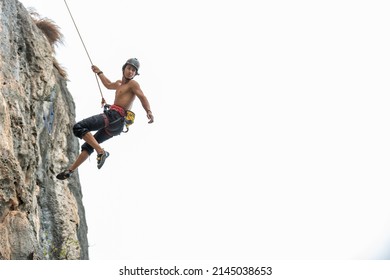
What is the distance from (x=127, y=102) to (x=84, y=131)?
1.12 meters

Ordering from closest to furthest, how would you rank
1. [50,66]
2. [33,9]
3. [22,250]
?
[22,250] → [50,66] → [33,9]

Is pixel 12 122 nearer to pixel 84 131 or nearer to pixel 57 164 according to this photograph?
pixel 84 131

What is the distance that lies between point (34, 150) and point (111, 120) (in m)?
1.97

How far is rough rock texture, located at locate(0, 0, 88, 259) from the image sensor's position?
12.2 metres

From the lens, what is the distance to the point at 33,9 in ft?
59.9

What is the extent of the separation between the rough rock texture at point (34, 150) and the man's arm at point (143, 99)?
232 centimetres

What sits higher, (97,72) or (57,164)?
(97,72)

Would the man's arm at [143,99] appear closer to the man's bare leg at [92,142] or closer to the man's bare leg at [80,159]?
the man's bare leg at [92,142]

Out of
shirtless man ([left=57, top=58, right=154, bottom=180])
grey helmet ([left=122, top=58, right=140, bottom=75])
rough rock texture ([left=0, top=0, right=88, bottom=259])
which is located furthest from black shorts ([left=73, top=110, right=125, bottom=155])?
rough rock texture ([left=0, top=0, right=88, bottom=259])

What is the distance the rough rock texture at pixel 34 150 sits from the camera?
12.2m

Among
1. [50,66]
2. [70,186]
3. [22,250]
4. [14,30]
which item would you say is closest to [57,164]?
[70,186]

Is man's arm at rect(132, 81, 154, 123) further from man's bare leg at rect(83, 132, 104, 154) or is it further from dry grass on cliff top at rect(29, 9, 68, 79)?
dry grass on cliff top at rect(29, 9, 68, 79)

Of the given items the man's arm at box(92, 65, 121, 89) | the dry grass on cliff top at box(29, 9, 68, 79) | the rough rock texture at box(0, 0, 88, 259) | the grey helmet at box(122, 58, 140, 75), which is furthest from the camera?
the dry grass on cliff top at box(29, 9, 68, 79)

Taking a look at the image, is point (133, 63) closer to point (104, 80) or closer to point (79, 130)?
point (104, 80)
